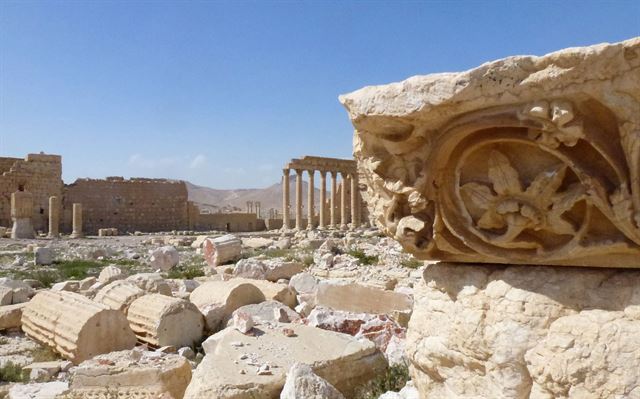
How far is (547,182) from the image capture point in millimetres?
2572

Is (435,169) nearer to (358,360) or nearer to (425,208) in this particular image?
(425,208)

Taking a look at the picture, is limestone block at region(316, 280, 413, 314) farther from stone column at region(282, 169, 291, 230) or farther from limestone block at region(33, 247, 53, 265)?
stone column at region(282, 169, 291, 230)

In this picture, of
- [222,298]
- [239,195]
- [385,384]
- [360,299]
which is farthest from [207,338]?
[239,195]

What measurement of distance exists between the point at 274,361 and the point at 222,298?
2676mm

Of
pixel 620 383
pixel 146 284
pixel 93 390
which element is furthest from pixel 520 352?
pixel 146 284

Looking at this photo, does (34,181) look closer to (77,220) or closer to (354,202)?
(77,220)

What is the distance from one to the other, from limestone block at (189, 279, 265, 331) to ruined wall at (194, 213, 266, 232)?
30.9 meters

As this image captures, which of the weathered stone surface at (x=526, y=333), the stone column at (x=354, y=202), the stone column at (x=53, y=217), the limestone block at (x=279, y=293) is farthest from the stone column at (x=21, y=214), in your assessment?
the weathered stone surface at (x=526, y=333)

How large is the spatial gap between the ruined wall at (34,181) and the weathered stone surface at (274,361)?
101 ft

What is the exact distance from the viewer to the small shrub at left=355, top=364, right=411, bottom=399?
13.2ft

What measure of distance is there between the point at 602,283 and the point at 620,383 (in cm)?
53

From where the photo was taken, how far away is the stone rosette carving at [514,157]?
7.78ft

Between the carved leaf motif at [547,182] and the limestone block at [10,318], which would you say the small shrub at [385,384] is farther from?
the limestone block at [10,318]

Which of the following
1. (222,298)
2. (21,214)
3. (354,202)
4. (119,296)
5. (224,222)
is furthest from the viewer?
(224,222)
